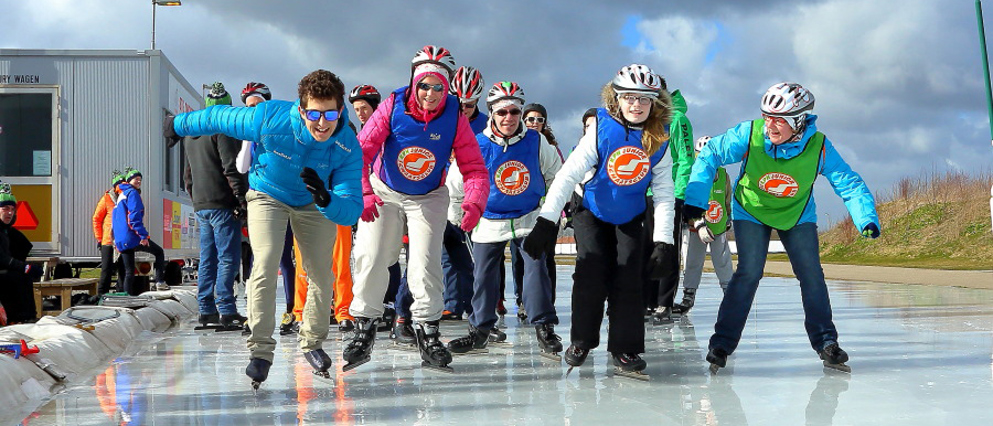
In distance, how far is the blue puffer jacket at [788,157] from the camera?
5039mm

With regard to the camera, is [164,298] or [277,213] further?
[164,298]

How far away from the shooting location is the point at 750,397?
4207 mm

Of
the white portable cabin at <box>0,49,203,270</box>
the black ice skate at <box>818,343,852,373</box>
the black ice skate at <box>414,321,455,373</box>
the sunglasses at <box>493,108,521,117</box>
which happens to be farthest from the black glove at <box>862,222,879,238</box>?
the white portable cabin at <box>0,49,203,270</box>

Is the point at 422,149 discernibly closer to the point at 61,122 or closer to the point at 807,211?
the point at 807,211

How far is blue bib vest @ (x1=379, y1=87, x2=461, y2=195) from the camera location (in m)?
5.27

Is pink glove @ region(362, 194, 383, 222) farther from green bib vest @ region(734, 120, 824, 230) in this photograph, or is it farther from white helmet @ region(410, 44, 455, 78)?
green bib vest @ region(734, 120, 824, 230)

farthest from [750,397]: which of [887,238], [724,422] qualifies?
[887,238]

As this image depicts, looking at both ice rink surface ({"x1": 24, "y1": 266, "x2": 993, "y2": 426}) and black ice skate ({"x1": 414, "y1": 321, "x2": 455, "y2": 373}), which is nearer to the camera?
ice rink surface ({"x1": 24, "y1": 266, "x2": 993, "y2": 426})

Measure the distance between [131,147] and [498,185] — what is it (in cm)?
787

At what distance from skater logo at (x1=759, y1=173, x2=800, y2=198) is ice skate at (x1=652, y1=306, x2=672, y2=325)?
3051 mm

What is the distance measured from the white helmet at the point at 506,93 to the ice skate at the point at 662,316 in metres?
2.83

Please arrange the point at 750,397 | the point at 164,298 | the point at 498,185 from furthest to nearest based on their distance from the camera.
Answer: the point at 164,298, the point at 498,185, the point at 750,397

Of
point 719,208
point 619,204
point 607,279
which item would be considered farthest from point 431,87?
point 719,208

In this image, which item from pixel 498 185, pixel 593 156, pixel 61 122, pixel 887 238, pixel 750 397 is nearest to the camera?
pixel 750 397
